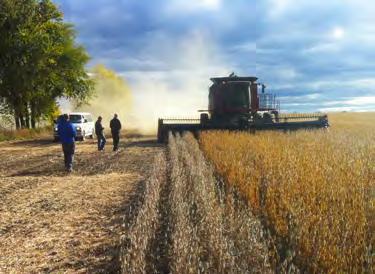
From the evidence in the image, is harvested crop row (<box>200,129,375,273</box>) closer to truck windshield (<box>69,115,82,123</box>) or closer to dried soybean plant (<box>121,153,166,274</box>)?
dried soybean plant (<box>121,153,166,274</box>)

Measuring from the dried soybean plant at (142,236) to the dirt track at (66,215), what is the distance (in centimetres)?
32

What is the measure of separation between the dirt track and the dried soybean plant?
0.32 m

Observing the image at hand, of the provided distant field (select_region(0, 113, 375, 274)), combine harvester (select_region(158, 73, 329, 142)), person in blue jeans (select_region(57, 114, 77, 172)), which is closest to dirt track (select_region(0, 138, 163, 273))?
distant field (select_region(0, 113, 375, 274))

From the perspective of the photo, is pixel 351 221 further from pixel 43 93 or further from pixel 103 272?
pixel 43 93

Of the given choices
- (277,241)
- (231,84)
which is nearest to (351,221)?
(277,241)

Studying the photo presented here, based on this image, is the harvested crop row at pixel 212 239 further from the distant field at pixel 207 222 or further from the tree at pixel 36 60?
the tree at pixel 36 60

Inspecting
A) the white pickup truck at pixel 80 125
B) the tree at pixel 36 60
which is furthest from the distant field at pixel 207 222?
the tree at pixel 36 60

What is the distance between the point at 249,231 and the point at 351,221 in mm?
1141

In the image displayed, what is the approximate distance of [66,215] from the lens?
10312 mm

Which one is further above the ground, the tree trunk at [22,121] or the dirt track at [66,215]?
the tree trunk at [22,121]

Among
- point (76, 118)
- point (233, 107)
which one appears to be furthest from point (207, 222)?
point (76, 118)

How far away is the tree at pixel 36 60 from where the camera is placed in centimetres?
4256

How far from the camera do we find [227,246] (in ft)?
20.0

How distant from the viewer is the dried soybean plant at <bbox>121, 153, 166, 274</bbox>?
19.6ft
